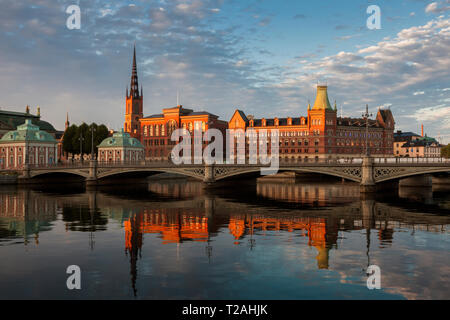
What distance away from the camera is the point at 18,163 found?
108 meters

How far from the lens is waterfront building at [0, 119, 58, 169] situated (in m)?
108

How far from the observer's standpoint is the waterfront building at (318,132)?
144 m

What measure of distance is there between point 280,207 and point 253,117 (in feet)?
383

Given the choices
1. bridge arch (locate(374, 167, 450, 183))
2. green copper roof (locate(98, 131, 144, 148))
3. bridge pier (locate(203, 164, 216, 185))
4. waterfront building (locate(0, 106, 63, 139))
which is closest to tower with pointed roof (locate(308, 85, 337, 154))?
green copper roof (locate(98, 131, 144, 148))

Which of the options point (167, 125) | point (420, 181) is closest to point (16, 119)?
point (167, 125)

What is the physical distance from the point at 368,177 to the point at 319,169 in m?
7.54

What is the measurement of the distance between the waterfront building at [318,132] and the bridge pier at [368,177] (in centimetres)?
8156

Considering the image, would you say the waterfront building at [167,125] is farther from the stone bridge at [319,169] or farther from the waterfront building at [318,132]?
the stone bridge at [319,169]

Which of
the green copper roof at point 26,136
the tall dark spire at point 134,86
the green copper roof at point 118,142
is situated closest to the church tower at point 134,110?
the tall dark spire at point 134,86

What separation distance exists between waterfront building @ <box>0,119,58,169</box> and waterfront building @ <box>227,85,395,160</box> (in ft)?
225

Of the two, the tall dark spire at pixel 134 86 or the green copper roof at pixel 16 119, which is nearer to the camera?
the green copper roof at pixel 16 119

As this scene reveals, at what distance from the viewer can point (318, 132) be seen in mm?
144500
